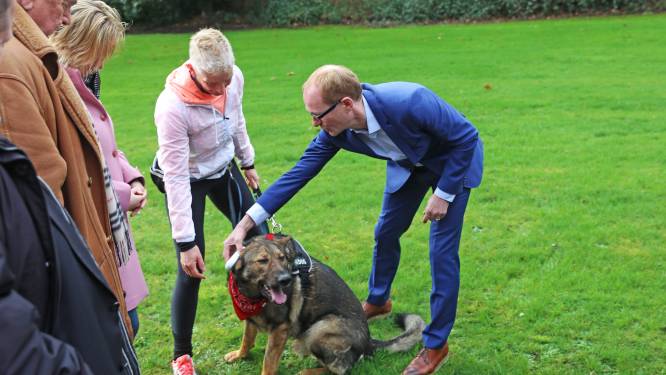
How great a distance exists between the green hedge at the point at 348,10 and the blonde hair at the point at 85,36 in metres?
22.9

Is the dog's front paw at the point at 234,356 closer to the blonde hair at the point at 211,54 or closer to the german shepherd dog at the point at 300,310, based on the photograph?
the german shepherd dog at the point at 300,310

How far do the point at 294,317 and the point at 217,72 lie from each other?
1622 mm

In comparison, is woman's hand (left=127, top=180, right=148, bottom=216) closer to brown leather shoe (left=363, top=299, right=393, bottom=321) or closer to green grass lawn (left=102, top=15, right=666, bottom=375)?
green grass lawn (left=102, top=15, right=666, bottom=375)

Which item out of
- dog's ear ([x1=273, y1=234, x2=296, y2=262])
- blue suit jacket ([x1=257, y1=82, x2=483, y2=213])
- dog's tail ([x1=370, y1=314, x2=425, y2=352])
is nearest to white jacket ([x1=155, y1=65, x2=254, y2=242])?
blue suit jacket ([x1=257, y1=82, x2=483, y2=213])

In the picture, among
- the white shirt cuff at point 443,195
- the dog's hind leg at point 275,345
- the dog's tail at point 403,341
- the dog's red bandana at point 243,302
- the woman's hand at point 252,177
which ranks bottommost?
the dog's tail at point 403,341

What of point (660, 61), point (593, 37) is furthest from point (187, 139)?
point (593, 37)

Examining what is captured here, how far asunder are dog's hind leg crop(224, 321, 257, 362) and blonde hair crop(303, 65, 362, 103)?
5.73ft

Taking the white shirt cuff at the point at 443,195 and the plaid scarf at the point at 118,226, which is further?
the white shirt cuff at the point at 443,195

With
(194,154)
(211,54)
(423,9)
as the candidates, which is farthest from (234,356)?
(423,9)

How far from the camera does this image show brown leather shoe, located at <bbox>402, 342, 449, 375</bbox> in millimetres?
4410

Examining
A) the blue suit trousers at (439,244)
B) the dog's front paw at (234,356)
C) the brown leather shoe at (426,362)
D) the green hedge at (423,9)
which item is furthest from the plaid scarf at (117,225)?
the green hedge at (423,9)

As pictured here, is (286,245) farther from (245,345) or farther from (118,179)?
(118,179)

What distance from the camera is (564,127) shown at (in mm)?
10109

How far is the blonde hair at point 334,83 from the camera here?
12.6 feet
